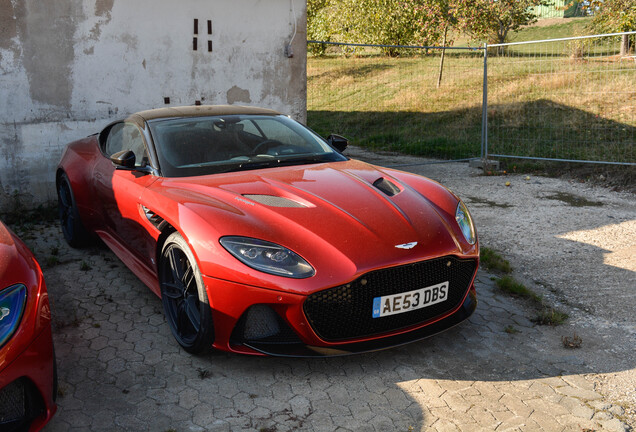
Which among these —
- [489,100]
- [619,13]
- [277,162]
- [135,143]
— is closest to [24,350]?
[277,162]

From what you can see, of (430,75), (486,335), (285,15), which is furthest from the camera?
(430,75)

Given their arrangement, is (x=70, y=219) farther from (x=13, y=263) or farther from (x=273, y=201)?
(x=13, y=263)

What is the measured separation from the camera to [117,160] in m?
4.46

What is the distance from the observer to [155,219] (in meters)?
4.01

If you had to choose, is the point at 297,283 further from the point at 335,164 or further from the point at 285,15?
the point at 285,15

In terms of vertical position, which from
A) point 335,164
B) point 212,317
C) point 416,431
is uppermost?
point 335,164

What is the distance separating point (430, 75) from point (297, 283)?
13.3 metres

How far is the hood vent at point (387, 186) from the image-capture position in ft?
13.3

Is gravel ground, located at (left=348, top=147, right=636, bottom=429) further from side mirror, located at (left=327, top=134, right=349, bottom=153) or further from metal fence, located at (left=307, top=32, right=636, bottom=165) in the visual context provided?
side mirror, located at (left=327, top=134, right=349, bottom=153)

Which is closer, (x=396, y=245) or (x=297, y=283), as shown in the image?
(x=297, y=283)

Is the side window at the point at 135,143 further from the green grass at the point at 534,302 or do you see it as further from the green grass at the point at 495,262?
the green grass at the point at 495,262

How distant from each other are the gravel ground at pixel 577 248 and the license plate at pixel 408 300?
982 mm

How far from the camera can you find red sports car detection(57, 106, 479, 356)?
3274 mm

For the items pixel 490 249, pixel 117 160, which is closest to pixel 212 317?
pixel 117 160
